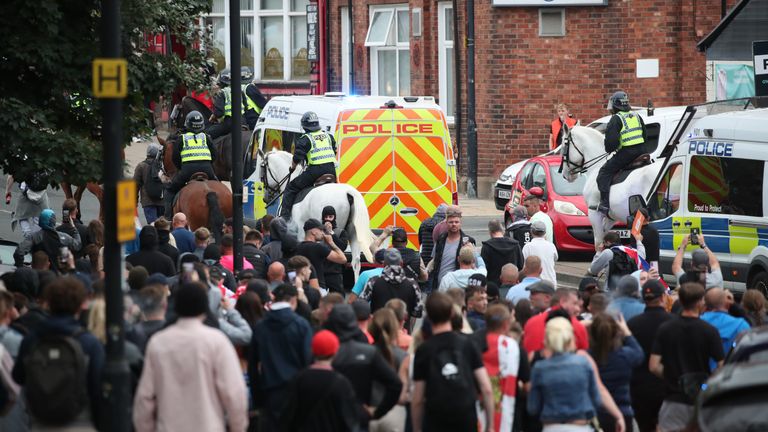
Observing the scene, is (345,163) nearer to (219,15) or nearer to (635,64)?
(635,64)

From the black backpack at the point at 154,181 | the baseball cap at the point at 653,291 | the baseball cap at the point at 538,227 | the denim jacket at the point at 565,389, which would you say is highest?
the black backpack at the point at 154,181

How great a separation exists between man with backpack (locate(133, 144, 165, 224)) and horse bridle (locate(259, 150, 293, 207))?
1750 mm

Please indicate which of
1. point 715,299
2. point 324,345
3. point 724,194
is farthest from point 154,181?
point 324,345

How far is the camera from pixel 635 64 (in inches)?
1255

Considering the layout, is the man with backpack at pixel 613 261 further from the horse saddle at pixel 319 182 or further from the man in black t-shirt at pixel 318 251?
the horse saddle at pixel 319 182

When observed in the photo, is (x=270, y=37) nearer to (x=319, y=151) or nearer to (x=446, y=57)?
(x=446, y=57)

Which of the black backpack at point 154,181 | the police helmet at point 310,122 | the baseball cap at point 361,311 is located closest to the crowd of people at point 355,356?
the baseball cap at point 361,311

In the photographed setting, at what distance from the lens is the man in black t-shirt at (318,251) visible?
50.5 feet

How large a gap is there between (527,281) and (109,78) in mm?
5419

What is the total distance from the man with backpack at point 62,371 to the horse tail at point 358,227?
920cm

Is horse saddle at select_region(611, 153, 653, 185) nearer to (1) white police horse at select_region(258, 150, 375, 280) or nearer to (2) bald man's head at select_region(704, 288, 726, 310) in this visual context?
(1) white police horse at select_region(258, 150, 375, 280)

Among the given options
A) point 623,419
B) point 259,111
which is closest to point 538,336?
point 623,419

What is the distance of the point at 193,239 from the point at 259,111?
8.94 m

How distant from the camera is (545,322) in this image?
10852mm
